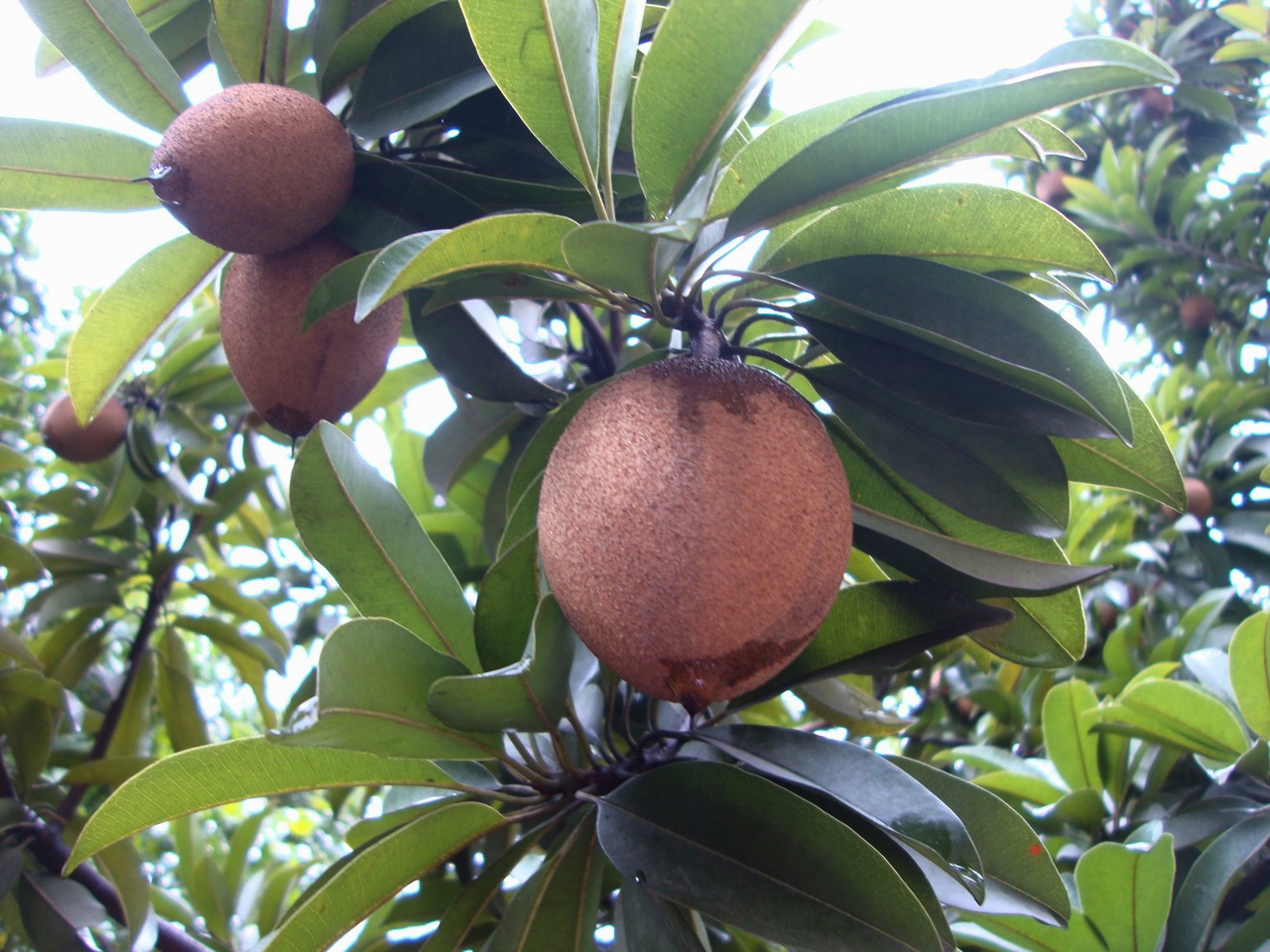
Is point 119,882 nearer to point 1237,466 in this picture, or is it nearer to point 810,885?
point 810,885

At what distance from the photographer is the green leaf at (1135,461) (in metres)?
0.73

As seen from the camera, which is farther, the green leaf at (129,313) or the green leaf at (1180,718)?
the green leaf at (1180,718)

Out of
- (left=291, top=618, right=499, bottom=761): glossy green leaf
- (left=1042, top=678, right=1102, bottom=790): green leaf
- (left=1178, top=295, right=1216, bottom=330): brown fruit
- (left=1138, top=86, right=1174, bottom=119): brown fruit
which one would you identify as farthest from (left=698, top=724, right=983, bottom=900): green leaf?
(left=1138, top=86, right=1174, bottom=119): brown fruit

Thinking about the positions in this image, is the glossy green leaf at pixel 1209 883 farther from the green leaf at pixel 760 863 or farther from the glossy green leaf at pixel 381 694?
the glossy green leaf at pixel 381 694

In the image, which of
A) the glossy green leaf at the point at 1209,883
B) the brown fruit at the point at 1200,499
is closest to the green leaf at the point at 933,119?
the glossy green leaf at the point at 1209,883

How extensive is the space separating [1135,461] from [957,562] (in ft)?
0.55

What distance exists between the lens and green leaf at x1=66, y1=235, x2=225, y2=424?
0.93 metres

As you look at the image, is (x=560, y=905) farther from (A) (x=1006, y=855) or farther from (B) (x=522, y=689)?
(A) (x=1006, y=855)

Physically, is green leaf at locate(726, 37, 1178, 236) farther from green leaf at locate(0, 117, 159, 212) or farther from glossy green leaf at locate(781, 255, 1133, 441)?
green leaf at locate(0, 117, 159, 212)

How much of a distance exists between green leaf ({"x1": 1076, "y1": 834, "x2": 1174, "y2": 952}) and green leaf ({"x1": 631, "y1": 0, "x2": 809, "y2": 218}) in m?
0.74

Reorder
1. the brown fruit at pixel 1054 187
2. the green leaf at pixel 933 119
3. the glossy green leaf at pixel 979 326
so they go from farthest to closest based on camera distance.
→ the brown fruit at pixel 1054 187 → the glossy green leaf at pixel 979 326 → the green leaf at pixel 933 119

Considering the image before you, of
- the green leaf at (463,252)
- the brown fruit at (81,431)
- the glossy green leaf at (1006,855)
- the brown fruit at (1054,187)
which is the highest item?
the brown fruit at (1054,187)

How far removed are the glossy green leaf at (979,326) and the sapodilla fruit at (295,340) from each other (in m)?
0.41

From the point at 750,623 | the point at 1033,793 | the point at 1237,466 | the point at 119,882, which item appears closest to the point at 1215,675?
the point at 1033,793
